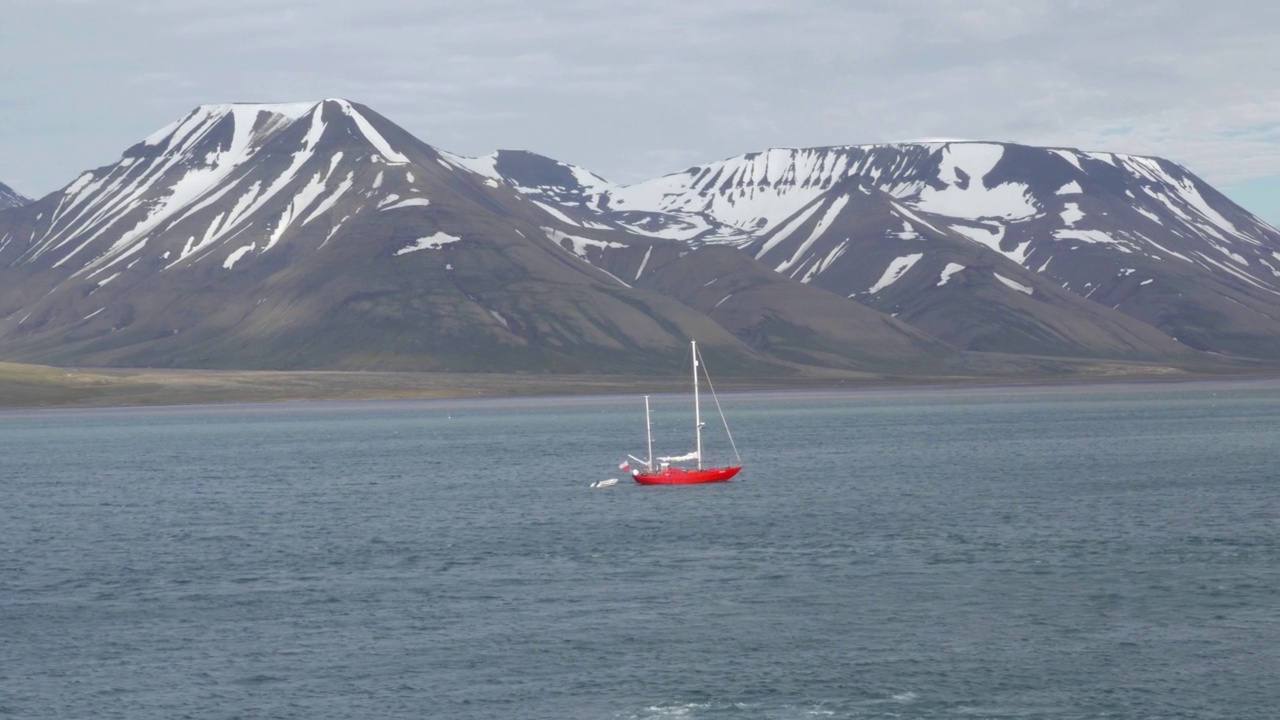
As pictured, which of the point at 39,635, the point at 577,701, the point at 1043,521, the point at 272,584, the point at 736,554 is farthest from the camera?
the point at 1043,521

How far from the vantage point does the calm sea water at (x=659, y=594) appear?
41531 mm

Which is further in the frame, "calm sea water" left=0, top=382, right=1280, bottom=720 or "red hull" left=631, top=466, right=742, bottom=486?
"red hull" left=631, top=466, right=742, bottom=486

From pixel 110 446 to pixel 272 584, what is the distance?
112m

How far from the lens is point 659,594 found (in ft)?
184

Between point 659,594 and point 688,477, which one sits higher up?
point 688,477

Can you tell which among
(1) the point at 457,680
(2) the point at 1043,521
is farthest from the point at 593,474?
(1) the point at 457,680

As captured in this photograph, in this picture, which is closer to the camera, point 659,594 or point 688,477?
point 659,594

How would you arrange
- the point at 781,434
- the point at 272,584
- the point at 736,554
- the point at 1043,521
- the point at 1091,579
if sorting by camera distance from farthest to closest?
the point at 781,434 → the point at 1043,521 → the point at 736,554 → the point at 272,584 → the point at 1091,579

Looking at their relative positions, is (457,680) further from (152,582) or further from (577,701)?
(152,582)

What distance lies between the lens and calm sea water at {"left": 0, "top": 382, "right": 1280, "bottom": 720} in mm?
41531

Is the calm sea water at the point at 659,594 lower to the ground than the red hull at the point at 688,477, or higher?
lower

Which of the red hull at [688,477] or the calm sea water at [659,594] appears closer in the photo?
the calm sea water at [659,594]

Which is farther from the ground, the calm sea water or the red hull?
the red hull

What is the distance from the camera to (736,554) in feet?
215
